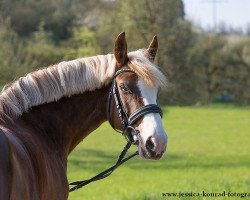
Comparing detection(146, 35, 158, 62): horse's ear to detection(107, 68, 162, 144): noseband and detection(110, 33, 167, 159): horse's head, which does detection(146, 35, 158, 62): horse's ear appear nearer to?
detection(110, 33, 167, 159): horse's head

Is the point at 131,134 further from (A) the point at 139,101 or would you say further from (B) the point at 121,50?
(B) the point at 121,50

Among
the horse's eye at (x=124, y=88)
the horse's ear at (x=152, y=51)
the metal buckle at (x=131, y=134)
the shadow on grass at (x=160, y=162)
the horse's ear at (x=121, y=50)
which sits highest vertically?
the horse's ear at (x=121, y=50)

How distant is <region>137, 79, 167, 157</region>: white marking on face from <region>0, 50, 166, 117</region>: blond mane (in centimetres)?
6

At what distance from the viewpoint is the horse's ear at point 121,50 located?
500 centimetres

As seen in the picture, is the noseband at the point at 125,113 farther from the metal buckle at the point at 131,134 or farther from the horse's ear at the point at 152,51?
the horse's ear at the point at 152,51

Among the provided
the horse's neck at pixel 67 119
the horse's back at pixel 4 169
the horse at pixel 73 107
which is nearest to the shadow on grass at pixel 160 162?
the horse's neck at pixel 67 119

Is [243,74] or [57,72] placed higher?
[57,72]

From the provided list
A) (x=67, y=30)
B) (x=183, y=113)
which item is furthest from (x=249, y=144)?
(x=67, y=30)

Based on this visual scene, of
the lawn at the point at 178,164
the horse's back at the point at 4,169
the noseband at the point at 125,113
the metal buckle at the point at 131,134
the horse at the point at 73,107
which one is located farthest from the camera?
the lawn at the point at 178,164

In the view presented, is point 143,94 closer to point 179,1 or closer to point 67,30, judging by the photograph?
point 179,1

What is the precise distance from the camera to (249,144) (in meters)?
26.2

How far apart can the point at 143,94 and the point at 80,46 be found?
45040mm

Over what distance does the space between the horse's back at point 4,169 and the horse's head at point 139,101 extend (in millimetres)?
1183

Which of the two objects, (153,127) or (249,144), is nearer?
(153,127)
